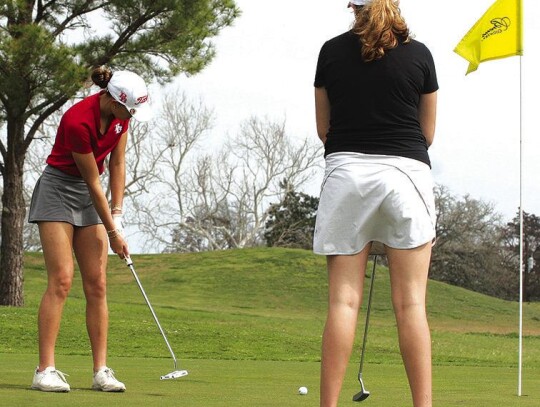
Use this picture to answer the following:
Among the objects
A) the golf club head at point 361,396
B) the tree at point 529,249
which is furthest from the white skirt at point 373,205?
the tree at point 529,249

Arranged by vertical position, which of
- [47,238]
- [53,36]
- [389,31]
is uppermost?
[53,36]

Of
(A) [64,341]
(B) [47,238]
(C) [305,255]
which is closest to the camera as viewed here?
(B) [47,238]

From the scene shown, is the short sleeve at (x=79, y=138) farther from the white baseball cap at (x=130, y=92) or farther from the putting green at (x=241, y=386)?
the putting green at (x=241, y=386)

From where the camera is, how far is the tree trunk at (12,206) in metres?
20.9

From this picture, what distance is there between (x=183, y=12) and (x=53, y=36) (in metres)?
2.74

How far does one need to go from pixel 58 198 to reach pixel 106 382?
107 cm

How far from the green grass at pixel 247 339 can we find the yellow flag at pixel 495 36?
92.3 inches

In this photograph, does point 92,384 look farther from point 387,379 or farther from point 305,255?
point 305,255

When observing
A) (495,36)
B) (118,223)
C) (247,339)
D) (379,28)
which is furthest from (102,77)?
(247,339)

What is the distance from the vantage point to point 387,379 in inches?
286

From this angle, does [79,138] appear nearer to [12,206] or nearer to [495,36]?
[495,36]

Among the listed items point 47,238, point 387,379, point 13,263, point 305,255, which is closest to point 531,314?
point 305,255

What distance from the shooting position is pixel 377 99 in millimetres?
4023

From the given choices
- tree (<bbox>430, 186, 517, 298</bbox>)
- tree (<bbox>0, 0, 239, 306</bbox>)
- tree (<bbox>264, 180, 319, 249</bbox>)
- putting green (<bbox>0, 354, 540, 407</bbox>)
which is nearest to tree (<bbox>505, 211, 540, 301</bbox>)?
tree (<bbox>430, 186, 517, 298</bbox>)
